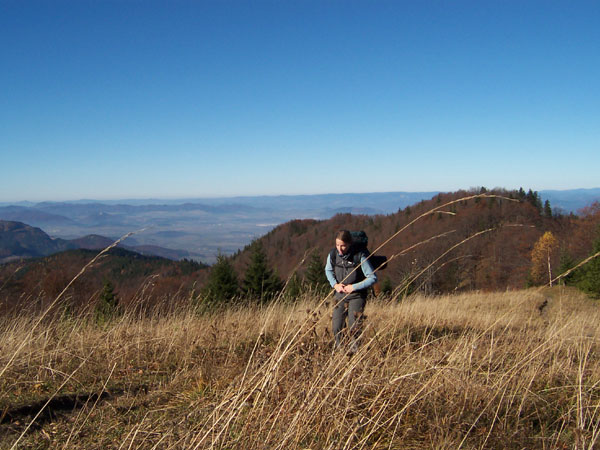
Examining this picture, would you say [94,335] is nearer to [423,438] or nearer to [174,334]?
[174,334]

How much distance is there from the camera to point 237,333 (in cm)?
363

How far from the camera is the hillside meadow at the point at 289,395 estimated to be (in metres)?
1.66

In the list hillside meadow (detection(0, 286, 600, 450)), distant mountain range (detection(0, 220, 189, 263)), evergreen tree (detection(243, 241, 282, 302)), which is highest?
hillside meadow (detection(0, 286, 600, 450))

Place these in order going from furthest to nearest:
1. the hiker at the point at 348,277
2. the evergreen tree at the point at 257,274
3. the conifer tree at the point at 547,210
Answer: the conifer tree at the point at 547,210, the evergreen tree at the point at 257,274, the hiker at the point at 348,277

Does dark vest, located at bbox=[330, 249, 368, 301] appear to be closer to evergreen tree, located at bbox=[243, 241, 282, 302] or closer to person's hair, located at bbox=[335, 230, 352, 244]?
person's hair, located at bbox=[335, 230, 352, 244]

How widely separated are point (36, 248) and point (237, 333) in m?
204

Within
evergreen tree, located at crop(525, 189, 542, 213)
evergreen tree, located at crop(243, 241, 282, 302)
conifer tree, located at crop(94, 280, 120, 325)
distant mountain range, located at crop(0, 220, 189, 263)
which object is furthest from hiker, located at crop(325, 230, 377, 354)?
distant mountain range, located at crop(0, 220, 189, 263)

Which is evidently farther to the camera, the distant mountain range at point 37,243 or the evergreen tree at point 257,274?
the distant mountain range at point 37,243

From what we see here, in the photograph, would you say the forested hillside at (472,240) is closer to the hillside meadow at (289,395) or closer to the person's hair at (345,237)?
the person's hair at (345,237)

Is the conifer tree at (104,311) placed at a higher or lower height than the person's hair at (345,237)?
lower

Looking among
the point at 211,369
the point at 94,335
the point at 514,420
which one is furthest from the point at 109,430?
the point at 514,420

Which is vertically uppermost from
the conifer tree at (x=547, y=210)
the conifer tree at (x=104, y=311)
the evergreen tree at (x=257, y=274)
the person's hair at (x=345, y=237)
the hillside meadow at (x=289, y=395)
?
the conifer tree at (x=547, y=210)

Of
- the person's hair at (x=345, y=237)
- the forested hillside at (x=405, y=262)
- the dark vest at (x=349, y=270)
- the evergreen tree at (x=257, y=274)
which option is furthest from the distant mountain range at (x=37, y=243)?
the person's hair at (x=345, y=237)

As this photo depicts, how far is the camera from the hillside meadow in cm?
166
